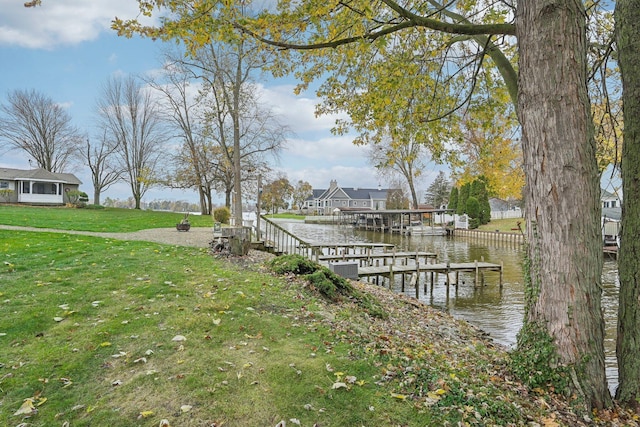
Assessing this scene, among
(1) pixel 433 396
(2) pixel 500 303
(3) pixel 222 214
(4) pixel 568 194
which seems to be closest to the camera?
(1) pixel 433 396

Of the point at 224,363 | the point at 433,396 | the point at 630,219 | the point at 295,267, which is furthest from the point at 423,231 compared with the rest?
the point at 224,363

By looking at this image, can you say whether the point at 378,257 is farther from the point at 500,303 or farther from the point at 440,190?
the point at 440,190

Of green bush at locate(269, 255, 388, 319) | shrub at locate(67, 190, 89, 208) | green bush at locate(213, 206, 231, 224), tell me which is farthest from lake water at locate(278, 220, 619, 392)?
shrub at locate(67, 190, 89, 208)

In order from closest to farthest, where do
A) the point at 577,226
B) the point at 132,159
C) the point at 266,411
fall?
the point at 266,411
the point at 577,226
the point at 132,159

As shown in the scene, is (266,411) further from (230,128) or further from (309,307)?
(230,128)

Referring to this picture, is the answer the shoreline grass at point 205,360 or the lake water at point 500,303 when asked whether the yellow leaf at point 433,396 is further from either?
the lake water at point 500,303

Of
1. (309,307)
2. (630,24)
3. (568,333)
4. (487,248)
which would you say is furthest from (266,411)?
(487,248)

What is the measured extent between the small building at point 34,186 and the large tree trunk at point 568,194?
41.1 metres

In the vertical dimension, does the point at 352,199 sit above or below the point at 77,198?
above

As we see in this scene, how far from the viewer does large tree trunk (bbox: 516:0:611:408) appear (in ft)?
12.0

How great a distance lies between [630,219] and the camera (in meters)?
3.90

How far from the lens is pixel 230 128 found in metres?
22.4

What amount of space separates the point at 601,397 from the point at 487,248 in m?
24.6

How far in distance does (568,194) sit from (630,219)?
0.92 metres
